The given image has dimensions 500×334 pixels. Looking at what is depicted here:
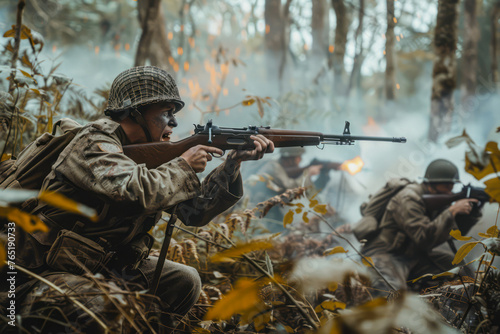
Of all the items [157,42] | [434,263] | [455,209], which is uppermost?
[157,42]

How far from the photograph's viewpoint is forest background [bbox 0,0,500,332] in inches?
295

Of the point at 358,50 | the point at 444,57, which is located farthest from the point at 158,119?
the point at 358,50

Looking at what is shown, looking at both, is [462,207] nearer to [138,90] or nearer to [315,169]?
[315,169]

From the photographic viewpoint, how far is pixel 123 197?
212cm

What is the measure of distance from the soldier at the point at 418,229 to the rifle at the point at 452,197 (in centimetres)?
6

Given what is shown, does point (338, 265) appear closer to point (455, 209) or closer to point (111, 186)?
point (455, 209)

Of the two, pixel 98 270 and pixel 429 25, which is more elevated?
pixel 429 25

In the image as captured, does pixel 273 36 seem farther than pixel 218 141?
Yes

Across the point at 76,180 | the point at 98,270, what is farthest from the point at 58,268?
the point at 76,180

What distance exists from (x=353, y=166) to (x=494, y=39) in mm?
7869

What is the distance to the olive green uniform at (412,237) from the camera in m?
4.87

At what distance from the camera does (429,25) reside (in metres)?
12.7

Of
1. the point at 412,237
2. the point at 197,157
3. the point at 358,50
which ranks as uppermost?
the point at 358,50

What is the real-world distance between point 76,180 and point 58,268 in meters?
0.46
